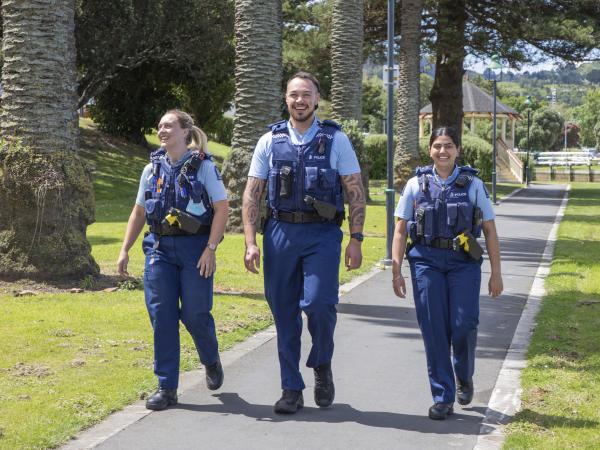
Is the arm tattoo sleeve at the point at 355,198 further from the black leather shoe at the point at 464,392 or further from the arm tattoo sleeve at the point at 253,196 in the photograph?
the black leather shoe at the point at 464,392

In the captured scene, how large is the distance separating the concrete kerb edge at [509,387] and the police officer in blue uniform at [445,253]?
29cm

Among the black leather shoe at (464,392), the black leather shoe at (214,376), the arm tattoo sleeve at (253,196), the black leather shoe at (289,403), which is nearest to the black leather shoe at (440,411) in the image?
the black leather shoe at (464,392)

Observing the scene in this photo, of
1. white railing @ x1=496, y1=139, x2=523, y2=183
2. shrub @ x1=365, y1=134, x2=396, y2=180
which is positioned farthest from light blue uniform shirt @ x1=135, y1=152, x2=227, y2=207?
white railing @ x1=496, y1=139, x2=523, y2=183

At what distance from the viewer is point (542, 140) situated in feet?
413

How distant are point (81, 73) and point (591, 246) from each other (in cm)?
2314

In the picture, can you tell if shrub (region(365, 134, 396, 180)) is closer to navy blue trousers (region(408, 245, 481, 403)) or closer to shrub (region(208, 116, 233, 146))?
shrub (region(208, 116, 233, 146))

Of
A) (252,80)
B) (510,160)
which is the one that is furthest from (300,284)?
(510,160)

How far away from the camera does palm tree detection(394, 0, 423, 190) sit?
30625 millimetres

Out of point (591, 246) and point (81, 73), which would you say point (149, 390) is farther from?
point (81, 73)

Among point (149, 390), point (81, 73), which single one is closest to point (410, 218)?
point (149, 390)

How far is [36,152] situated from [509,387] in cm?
599

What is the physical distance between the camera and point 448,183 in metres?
6.20

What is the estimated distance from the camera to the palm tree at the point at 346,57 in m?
24.5

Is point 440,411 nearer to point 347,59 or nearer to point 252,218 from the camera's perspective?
point 252,218
